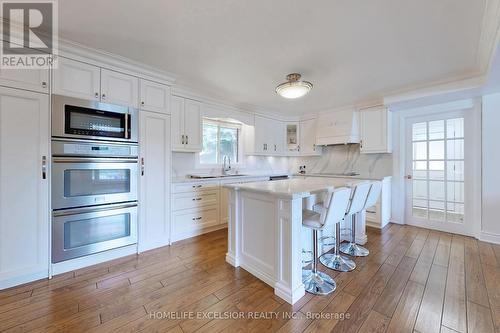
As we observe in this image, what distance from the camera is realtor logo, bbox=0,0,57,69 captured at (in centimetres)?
176

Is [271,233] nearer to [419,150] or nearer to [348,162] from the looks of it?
[348,162]

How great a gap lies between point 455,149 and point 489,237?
4.55ft

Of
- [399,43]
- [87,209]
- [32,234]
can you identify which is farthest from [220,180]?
[399,43]

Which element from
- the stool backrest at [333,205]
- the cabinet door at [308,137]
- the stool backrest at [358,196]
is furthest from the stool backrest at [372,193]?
the cabinet door at [308,137]

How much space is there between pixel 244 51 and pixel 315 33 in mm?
754

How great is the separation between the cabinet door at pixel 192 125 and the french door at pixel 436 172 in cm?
386

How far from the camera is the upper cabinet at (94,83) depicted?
221 centimetres

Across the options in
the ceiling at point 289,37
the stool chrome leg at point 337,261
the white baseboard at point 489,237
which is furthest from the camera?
the white baseboard at point 489,237

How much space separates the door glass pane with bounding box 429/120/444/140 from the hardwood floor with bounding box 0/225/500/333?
1946 millimetres

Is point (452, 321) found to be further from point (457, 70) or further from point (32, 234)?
point (32, 234)

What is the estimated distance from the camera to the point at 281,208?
1.88m

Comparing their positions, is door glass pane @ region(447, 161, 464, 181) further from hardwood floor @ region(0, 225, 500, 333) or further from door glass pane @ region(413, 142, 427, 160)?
hardwood floor @ region(0, 225, 500, 333)

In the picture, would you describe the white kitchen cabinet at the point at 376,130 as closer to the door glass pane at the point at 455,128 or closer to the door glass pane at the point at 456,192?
the door glass pane at the point at 455,128

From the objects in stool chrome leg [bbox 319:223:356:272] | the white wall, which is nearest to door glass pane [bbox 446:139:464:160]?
the white wall
